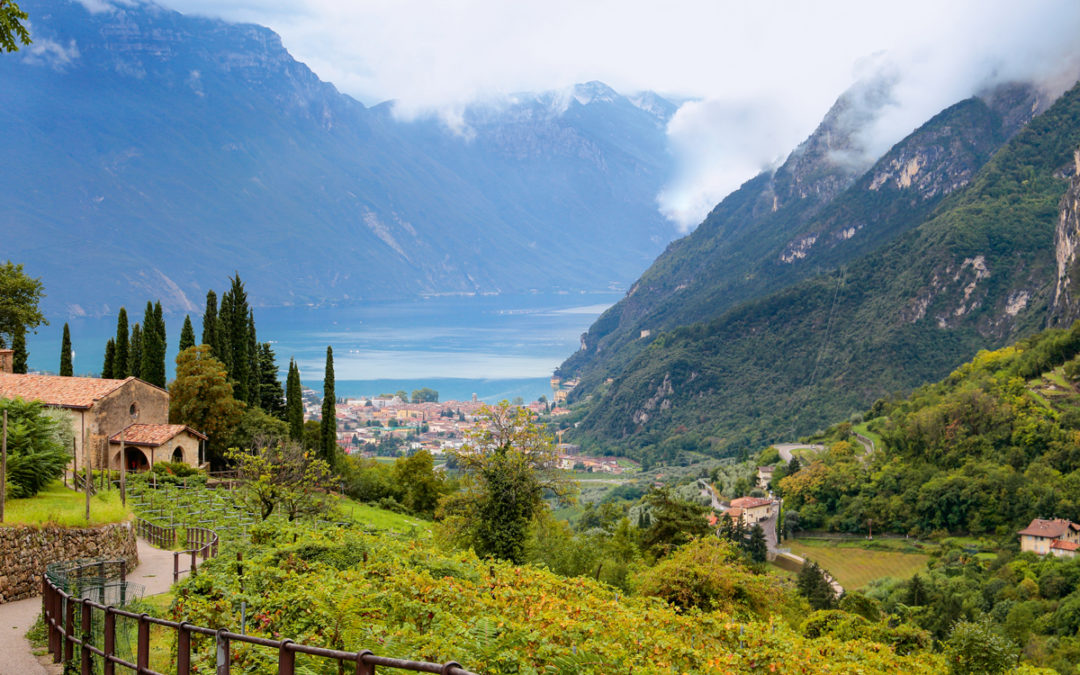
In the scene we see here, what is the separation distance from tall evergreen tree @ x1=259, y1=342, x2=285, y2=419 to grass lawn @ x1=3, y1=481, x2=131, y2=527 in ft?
86.5

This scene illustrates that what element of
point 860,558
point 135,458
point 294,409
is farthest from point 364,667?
point 860,558

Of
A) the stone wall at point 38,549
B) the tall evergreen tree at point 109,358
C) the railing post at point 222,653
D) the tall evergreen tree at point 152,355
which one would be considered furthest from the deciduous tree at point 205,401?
the railing post at point 222,653

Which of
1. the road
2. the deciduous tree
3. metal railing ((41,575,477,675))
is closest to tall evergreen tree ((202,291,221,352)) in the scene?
the deciduous tree

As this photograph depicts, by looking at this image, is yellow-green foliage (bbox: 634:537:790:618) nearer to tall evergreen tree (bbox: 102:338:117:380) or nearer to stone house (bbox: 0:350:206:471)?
stone house (bbox: 0:350:206:471)

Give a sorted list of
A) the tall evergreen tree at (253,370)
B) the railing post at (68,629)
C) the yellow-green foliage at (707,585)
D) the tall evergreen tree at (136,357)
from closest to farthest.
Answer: the railing post at (68,629) → the yellow-green foliage at (707,585) → the tall evergreen tree at (136,357) → the tall evergreen tree at (253,370)

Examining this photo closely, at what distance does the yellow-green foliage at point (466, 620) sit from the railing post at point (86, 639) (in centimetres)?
96

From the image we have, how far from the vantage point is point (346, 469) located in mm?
39094

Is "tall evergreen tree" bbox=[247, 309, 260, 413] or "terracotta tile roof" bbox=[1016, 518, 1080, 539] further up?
"tall evergreen tree" bbox=[247, 309, 260, 413]

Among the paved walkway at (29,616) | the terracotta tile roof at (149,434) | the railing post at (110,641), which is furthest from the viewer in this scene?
the terracotta tile roof at (149,434)

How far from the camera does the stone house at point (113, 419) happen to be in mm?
27344

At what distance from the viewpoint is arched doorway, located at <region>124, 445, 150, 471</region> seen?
28781mm

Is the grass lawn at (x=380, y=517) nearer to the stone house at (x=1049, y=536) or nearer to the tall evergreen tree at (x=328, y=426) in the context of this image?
the tall evergreen tree at (x=328, y=426)

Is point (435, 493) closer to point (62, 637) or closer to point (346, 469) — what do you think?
point (346, 469)

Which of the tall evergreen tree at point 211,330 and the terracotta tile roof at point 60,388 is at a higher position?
the tall evergreen tree at point 211,330
